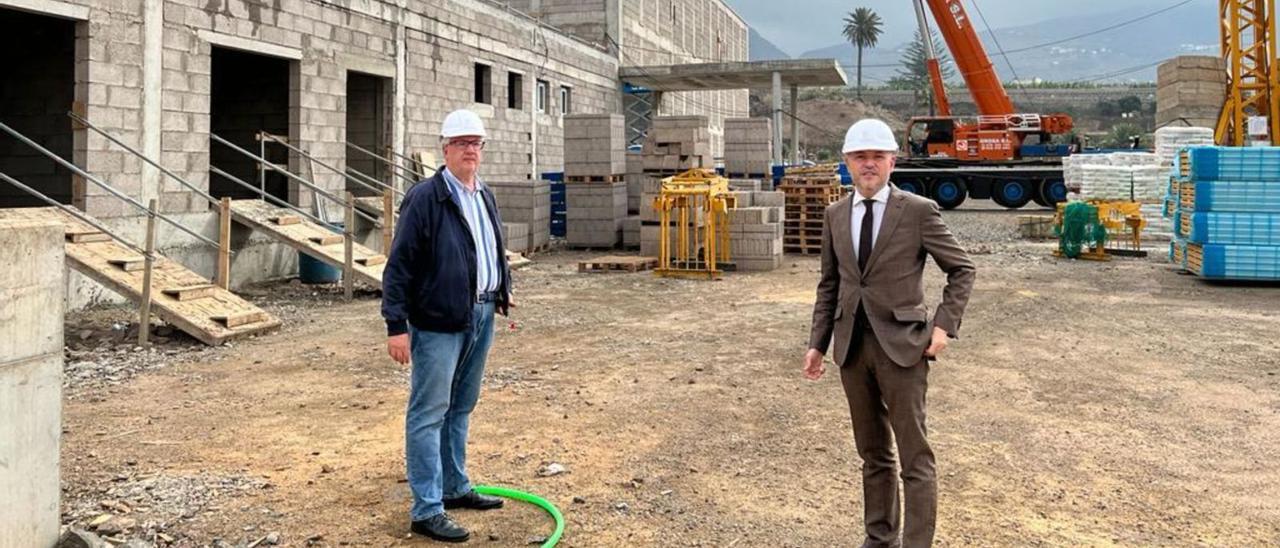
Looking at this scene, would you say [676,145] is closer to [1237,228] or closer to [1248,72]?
[1237,228]

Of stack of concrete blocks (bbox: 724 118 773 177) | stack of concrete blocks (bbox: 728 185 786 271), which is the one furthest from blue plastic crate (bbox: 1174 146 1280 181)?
stack of concrete blocks (bbox: 724 118 773 177)

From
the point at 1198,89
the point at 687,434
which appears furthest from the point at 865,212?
the point at 1198,89

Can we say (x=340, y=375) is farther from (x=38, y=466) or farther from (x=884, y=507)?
(x=884, y=507)

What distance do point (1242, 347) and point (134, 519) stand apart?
920 cm

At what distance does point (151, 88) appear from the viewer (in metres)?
11.1

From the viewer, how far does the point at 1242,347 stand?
8.45 meters

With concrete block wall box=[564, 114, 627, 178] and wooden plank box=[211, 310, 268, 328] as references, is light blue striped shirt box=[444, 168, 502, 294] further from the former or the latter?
concrete block wall box=[564, 114, 627, 178]

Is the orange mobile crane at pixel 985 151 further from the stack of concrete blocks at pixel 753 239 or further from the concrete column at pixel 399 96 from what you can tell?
the concrete column at pixel 399 96

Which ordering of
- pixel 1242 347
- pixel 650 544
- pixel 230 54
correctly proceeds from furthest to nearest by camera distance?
1. pixel 230 54
2. pixel 1242 347
3. pixel 650 544

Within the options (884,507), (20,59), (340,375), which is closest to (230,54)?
(20,59)

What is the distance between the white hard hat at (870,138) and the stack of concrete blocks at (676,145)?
13.4 metres

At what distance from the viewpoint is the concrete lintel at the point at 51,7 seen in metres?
9.25

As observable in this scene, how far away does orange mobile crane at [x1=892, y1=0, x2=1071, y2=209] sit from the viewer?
26906 mm

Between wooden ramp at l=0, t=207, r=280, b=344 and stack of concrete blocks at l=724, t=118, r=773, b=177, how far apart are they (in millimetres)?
11380
